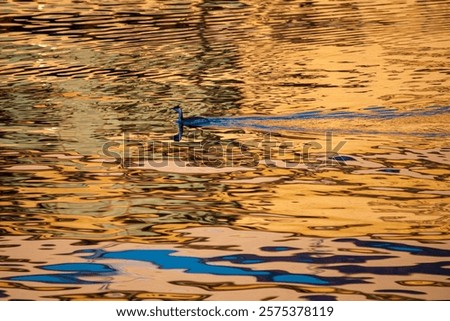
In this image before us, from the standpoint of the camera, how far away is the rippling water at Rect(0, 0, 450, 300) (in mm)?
6961

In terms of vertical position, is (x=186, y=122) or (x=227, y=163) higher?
(x=186, y=122)

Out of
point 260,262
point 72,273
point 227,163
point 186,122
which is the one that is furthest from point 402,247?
point 186,122

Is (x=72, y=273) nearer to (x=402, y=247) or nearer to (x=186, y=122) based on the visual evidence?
(x=402, y=247)

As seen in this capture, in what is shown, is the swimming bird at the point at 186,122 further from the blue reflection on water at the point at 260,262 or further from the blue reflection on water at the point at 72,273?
the blue reflection on water at the point at 72,273

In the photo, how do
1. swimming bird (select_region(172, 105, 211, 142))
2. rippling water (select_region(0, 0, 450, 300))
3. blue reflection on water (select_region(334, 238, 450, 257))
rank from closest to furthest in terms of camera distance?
rippling water (select_region(0, 0, 450, 300)) < blue reflection on water (select_region(334, 238, 450, 257)) < swimming bird (select_region(172, 105, 211, 142))

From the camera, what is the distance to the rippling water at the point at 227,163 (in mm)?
6961

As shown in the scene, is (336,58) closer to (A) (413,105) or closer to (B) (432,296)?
(A) (413,105)

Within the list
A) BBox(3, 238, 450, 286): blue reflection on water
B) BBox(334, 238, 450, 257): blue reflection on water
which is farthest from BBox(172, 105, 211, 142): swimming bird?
BBox(334, 238, 450, 257): blue reflection on water

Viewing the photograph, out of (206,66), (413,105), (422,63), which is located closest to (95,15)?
(206,66)

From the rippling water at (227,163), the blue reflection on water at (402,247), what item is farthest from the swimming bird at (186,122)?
the blue reflection on water at (402,247)

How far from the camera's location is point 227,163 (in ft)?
32.8

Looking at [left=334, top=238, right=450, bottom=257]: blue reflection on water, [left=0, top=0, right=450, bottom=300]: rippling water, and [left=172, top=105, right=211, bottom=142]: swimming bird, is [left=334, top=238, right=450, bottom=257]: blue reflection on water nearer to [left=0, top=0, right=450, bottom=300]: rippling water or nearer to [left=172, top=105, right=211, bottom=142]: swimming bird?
[left=0, top=0, right=450, bottom=300]: rippling water
